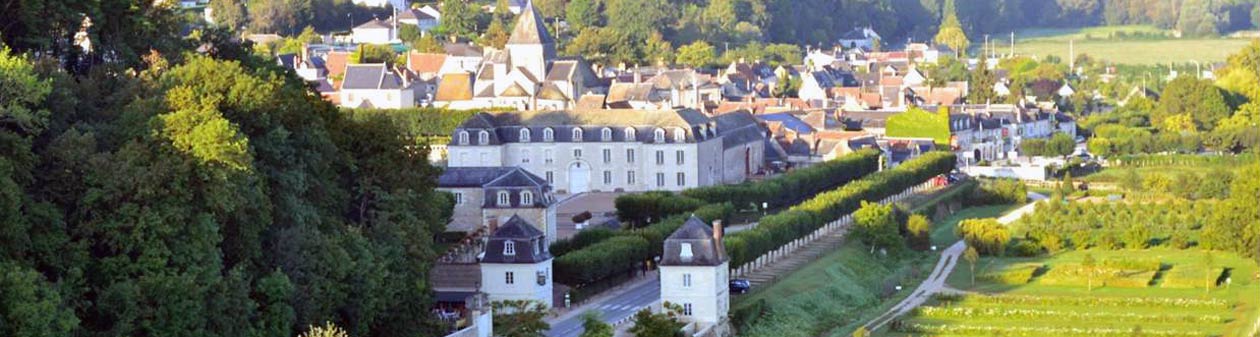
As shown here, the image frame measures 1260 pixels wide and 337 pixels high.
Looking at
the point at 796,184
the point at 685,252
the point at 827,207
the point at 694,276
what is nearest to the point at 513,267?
the point at 685,252

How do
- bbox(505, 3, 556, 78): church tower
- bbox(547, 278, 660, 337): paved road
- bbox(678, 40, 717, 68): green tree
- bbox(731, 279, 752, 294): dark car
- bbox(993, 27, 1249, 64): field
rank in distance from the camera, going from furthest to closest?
bbox(993, 27, 1249, 64): field → bbox(678, 40, 717, 68): green tree → bbox(505, 3, 556, 78): church tower → bbox(731, 279, 752, 294): dark car → bbox(547, 278, 660, 337): paved road

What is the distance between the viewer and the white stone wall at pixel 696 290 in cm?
4297

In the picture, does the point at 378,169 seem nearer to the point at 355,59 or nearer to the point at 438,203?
the point at 438,203

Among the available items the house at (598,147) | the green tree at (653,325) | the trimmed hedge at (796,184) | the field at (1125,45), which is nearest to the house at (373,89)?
the house at (598,147)

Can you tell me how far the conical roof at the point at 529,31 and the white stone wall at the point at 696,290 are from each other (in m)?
38.8

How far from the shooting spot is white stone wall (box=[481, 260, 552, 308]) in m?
42.6

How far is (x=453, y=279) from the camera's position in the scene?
45844 millimetres

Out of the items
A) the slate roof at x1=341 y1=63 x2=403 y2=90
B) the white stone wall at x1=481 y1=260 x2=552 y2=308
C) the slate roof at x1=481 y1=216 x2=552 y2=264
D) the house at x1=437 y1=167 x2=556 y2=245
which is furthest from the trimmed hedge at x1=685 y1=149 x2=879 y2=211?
the slate roof at x1=341 y1=63 x2=403 y2=90

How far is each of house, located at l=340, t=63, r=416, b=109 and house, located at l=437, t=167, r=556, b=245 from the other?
24.8m

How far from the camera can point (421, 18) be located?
111m

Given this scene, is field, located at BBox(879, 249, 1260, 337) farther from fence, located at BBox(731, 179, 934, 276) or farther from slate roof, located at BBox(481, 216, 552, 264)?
slate roof, located at BBox(481, 216, 552, 264)

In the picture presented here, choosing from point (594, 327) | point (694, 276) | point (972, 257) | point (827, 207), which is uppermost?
point (694, 276)

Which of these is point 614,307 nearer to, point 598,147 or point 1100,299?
point 1100,299

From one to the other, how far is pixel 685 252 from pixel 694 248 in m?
0.18
